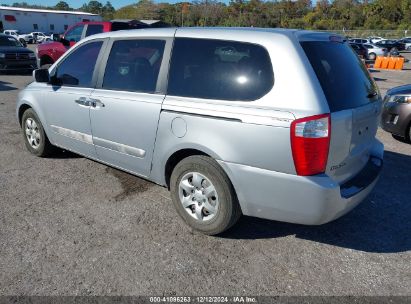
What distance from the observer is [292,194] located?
9.02 feet

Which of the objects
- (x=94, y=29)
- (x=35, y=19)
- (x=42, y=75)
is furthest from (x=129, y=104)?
(x=35, y=19)

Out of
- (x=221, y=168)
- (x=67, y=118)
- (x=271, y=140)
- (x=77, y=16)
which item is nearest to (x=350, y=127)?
(x=271, y=140)

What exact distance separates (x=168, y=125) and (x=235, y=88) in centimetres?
76

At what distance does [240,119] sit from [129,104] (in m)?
1.37

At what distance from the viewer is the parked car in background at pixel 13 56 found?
1471 centimetres

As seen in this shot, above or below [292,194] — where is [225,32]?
above

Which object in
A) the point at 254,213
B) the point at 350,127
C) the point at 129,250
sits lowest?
the point at 129,250

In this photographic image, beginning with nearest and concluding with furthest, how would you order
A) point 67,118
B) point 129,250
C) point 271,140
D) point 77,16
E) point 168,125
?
point 271,140, point 129,250, point 168,125, point 67,118, point 77,16

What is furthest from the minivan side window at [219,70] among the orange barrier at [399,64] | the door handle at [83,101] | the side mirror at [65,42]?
the orange barrier at [399,64]

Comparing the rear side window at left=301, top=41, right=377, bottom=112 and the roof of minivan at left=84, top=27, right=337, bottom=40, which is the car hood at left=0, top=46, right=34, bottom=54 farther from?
the rear side window at left=301, top=41, right=377, bottom=112

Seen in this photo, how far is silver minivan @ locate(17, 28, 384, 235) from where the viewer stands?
2695mm

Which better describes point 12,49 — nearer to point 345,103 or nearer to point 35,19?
point 345,103

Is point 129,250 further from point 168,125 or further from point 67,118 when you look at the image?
point 67,118

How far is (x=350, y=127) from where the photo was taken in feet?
9.42
